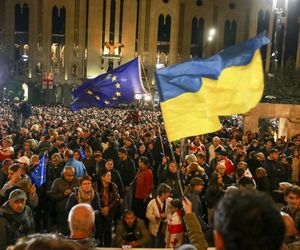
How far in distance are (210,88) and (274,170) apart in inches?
199

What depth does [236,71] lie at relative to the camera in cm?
501

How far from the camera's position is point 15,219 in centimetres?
511

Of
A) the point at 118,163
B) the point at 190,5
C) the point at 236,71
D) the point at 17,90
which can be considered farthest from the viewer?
the point at 190,5

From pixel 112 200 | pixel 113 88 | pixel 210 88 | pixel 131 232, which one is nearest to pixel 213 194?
pixel 131 232

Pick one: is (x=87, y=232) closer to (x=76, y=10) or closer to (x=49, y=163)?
(x=49, y=163)

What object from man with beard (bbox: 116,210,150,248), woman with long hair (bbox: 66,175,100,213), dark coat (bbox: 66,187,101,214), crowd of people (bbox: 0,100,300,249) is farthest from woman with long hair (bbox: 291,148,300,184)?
woman with long hair (bbox: 66,175,100,213)

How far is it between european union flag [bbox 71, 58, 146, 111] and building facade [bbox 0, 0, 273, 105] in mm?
43376

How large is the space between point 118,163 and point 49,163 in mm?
1866

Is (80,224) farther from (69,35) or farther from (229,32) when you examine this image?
(229,32)

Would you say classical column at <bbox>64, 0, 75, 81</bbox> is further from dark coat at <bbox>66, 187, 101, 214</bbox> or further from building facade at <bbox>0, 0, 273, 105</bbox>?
dark coat at <bbox>66, 187, 101, 214</bbox>

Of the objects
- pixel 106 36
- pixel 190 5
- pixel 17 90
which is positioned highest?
pixel 190 5

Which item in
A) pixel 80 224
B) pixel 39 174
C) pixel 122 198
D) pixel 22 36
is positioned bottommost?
pixel 122 198

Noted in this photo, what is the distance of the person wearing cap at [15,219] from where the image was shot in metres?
4.92

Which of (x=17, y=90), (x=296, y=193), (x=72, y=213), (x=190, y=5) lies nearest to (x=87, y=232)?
(x=72, y=213)
